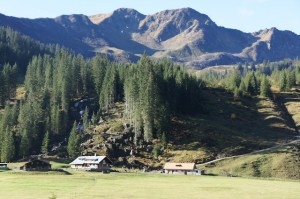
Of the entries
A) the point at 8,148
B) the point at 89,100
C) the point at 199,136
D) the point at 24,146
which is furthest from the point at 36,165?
the point at 89,100

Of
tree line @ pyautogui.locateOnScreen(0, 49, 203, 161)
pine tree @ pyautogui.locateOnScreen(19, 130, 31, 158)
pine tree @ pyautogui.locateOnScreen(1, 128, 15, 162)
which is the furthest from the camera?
tree line @ pyautogui.locateOnScreen(0, 49, 203, 161)

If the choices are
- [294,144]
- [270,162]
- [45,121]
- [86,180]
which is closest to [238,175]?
[270,162]

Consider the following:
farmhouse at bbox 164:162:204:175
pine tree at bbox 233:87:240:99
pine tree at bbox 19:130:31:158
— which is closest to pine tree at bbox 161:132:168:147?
farmhouse at bbox 164:162:204:175

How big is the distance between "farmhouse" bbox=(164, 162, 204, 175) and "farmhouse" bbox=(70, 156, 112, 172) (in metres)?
17.1

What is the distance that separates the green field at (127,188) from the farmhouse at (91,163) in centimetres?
1617

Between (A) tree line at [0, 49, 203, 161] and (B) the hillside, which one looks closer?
(B) the hillside

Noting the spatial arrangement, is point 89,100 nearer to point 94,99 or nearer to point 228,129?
point 94,99

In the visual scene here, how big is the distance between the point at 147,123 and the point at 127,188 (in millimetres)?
57311

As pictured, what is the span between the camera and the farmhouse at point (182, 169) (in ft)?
371

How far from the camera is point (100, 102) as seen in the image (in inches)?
6594

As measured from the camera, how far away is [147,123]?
13412 centimetres

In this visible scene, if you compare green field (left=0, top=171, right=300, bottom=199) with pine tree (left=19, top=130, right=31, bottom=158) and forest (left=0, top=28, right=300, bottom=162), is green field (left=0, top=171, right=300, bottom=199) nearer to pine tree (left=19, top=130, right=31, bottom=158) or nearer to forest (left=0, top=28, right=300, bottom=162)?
pine tree (left=19, top=130, right=31, bottom=158)

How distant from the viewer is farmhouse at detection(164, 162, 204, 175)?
113m

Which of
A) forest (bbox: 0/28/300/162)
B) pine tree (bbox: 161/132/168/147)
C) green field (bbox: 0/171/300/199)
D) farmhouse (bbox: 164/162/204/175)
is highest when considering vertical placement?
forest (bbox: 0/28/300/162)
